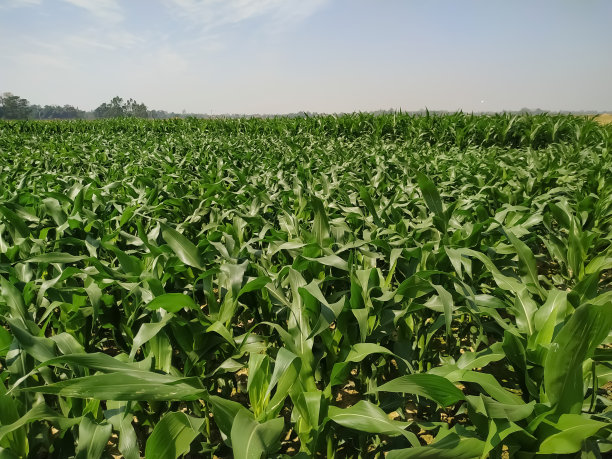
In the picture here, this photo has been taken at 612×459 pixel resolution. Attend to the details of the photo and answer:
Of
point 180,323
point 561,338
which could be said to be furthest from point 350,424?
point 180,323

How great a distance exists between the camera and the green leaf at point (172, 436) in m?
0.99

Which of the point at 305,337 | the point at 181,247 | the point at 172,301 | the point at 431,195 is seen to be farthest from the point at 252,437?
the point at 431,195

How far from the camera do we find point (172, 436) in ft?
3.34

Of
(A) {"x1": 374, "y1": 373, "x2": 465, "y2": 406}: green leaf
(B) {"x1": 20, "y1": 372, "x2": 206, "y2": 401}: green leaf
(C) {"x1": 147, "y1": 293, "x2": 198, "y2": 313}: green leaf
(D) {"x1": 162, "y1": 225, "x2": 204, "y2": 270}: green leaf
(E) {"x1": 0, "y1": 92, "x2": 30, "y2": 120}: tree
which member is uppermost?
(E) {"x1": 0, "y1": 92, "x2": 30, "y2": 120}: tree

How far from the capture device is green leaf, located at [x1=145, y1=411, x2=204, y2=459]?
0.99m

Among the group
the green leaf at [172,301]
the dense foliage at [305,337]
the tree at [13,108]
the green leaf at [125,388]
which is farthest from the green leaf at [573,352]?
the tree at [13,108]

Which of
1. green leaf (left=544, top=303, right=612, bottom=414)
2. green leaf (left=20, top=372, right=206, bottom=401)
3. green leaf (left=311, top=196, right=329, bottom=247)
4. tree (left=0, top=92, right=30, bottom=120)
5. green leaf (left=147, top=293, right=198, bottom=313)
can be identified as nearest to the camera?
green leaf (left=20, top=372, right=206, bottom=401)

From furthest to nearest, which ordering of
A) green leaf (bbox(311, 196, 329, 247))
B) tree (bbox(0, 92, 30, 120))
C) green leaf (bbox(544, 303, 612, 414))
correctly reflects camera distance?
tree (bbox(0, 92, 30, 120)) → green leaf (bbox(311, 196, 329, 247)) → green leaf (bbox(544, 303, 612, 414))

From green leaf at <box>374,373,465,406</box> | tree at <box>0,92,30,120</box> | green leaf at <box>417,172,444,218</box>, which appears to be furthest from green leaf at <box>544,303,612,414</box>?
tree at <box>0,92,30,120</box>

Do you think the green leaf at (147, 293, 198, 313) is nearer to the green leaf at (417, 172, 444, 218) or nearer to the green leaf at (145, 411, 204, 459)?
the green leaf at (145, 411, 204, 459)

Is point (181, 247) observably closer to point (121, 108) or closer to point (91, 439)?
point (91, 439)

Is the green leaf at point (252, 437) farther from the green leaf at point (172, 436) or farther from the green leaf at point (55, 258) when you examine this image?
the green leaf at point (55, 258)

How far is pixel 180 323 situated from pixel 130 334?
528mm

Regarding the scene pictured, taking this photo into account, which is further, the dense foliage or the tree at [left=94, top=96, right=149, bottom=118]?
the tree at [left=94, top=96, right=149, bottom=118]
